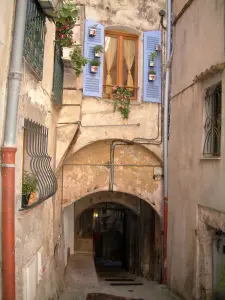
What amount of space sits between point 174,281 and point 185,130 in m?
3.28

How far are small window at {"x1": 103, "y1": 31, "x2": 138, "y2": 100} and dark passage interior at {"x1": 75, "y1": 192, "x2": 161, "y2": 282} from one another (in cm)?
361

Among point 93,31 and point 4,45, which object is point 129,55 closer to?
point 93,31

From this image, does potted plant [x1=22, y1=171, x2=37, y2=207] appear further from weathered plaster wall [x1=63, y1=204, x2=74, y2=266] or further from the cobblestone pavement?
weathered plaster wall [x1=63, y1=204, x2=74, y2=266]

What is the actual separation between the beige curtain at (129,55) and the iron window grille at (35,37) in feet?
11.7

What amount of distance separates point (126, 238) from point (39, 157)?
514 inches

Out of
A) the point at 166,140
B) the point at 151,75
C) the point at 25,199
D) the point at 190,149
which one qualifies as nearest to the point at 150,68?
the point at 151,75

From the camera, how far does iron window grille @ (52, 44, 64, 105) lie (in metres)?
6.73

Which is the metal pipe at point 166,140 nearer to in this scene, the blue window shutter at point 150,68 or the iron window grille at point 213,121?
the blue window shutter at point 150,68

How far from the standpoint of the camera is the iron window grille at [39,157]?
Answer: 497 centimetres

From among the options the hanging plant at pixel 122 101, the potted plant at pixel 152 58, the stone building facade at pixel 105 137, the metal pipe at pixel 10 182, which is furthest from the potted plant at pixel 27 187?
the potted plant at pixel 152 58

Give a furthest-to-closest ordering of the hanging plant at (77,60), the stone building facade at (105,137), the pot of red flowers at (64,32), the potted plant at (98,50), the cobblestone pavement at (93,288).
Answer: the potted plant at (98,50)
the stone building facade at (105,137)
the cobblestone pavement at (93,288)
the hanging plant at (77,60)
the pot of red flowers at (64,32)

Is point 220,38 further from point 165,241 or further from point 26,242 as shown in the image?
point 165,241

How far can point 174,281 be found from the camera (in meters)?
7.79

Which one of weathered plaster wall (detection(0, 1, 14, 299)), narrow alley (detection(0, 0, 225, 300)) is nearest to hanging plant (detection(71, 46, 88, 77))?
narrow alley (detection(0, 0, 225, 300))
